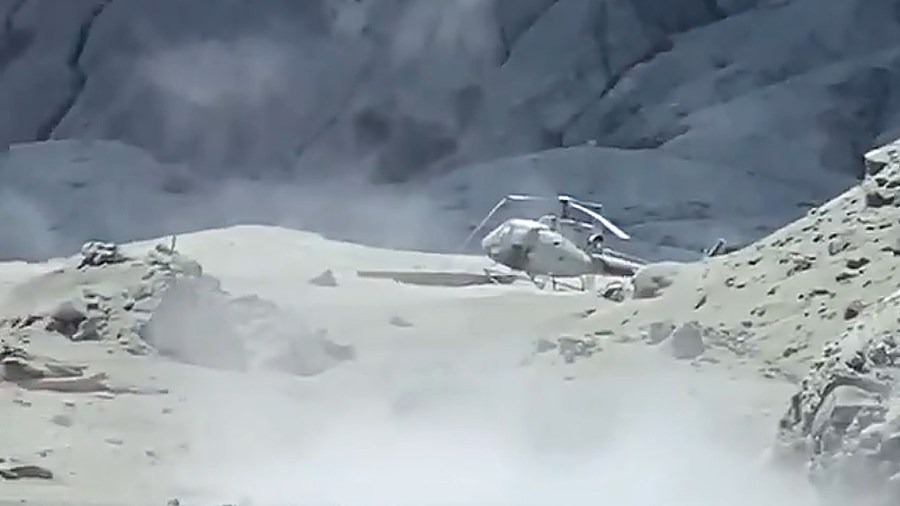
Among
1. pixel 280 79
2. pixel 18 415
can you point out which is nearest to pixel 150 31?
pixel 280 79

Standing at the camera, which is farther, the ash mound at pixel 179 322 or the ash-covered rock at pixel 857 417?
the ash mound at pixel 179 322

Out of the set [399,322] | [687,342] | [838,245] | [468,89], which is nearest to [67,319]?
[399,322]

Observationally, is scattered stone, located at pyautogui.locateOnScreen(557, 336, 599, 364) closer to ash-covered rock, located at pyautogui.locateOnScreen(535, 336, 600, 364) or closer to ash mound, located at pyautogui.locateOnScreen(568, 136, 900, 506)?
ash-covered rock, located at pyautogui.locateOnScreen(535, 336, 600, 364)

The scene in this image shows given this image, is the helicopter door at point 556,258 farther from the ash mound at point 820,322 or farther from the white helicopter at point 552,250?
the ash mound at point 820,322

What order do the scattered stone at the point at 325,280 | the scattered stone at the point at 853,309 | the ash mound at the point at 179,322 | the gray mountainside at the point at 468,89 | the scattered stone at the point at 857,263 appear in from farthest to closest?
the gray mountainside at the point at 468,89
the scattered stone at the point at 325,280
the ash mound at the point at 179,322
the scattered stone at the point at 857,263
the scattered stone at the point at 853,309

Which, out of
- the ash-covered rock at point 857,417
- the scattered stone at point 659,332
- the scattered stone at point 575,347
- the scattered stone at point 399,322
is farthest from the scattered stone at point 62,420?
the scattered stone at point 399,322

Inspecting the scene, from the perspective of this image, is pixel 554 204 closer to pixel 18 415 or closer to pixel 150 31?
pixel 150 31

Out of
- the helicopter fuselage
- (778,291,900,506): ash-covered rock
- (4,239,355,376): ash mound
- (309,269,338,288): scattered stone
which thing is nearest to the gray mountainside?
the helicopter fuselage
